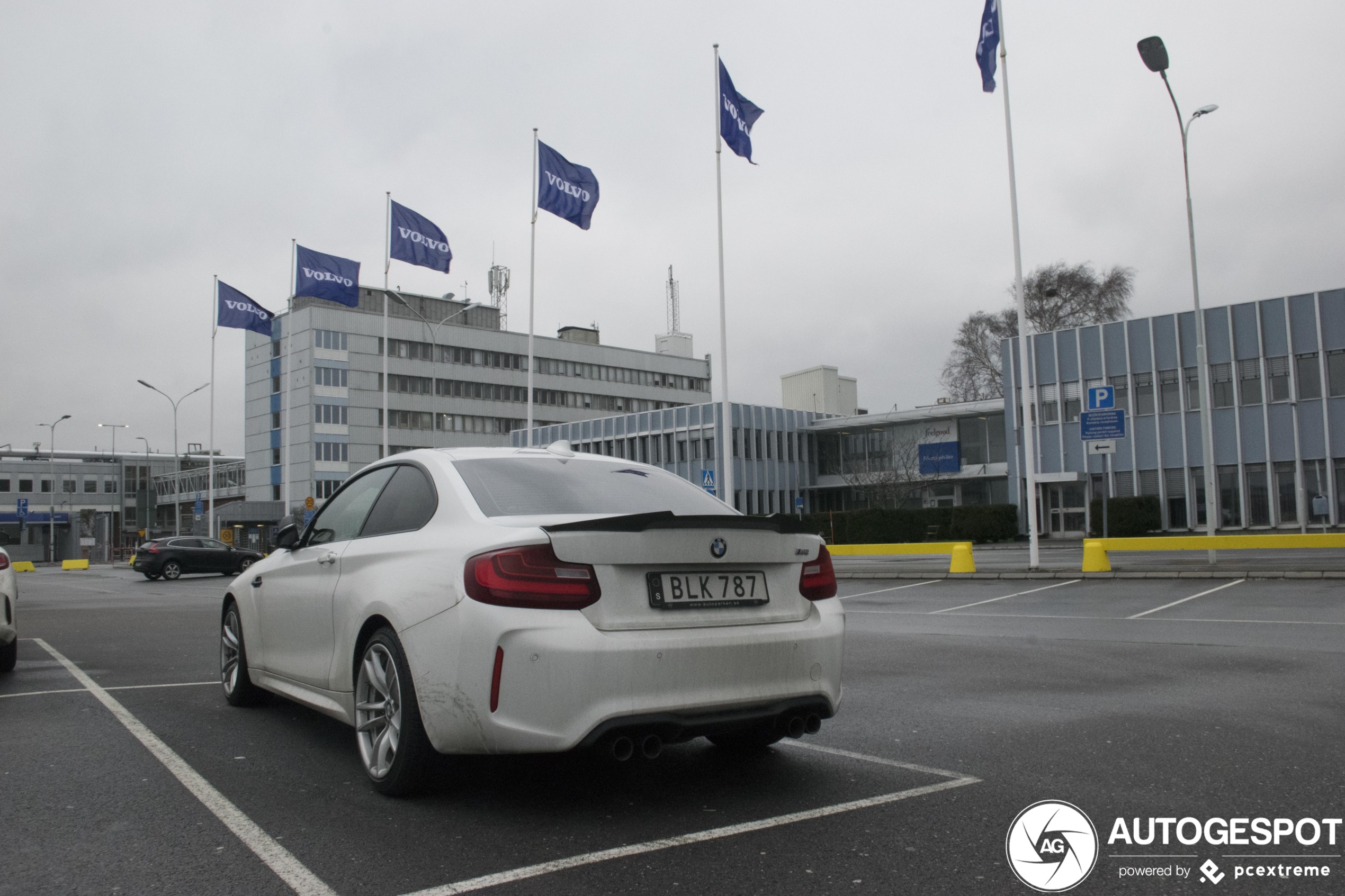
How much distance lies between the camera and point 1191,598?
47.8 feet

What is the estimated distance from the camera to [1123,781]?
4.49 meters

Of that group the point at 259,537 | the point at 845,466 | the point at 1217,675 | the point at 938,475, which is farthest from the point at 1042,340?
the point at 259,537

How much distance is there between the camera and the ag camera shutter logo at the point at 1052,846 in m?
3.36

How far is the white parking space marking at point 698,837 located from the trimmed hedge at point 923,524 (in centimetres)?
3703

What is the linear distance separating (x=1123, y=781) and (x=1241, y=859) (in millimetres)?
980

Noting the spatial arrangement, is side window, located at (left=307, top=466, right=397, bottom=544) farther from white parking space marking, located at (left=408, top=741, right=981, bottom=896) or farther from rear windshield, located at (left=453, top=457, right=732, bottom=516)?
white parking space marking, located at (left=408, top=741, right=981, bottom=896)

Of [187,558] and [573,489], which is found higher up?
[573,489]

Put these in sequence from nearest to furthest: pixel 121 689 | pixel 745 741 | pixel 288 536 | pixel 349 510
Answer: pixel 745 741
pixel 349 510
pixel 288 536
pixel 121 689

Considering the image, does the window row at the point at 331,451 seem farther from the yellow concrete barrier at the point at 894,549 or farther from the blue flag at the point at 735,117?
the blue flag at the point at 735,117

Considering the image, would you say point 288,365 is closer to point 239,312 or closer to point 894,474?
point 239,312

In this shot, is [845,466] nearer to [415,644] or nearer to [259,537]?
[259,537]

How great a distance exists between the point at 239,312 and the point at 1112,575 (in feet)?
105

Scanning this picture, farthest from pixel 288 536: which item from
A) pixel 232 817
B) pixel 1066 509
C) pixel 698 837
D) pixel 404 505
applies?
pixel 1066 509

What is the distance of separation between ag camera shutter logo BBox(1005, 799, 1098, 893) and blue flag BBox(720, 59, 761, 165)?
21801 millimetres
